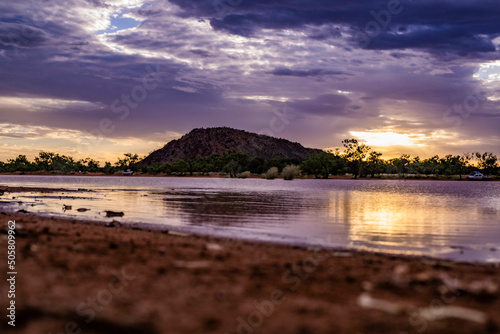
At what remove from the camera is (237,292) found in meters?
8.24

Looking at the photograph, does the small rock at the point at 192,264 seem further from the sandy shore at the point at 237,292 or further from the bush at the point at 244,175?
the bush at the point at 244,175

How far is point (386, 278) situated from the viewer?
1011 centimetres

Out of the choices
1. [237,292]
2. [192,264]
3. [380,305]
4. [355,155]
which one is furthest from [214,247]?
[355,155]

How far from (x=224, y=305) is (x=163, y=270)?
3191mm

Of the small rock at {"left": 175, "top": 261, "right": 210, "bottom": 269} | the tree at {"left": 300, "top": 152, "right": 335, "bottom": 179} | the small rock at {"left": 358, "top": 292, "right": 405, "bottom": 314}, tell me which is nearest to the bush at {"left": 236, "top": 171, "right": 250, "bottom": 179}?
the tree at {"left": 300, "top": 152, "right": 335, "bottom": 179}

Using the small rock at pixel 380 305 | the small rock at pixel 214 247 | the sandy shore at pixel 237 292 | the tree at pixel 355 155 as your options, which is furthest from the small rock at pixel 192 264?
the tree at pixel 355 155

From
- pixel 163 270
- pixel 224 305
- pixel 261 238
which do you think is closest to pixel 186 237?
pixel 261 238

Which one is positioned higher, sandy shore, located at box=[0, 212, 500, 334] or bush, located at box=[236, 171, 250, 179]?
bush, located at box=[236, 171, 250, 179]

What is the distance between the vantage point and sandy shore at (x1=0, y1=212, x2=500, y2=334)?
6.34 m

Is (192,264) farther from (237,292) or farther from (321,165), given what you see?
(321,165)

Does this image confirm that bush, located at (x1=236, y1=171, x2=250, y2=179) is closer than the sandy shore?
No

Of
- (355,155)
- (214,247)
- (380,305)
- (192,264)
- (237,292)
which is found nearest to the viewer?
(380,305)

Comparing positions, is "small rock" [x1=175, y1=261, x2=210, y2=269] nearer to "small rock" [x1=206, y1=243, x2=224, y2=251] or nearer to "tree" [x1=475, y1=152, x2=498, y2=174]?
"small rock" [x1=206, y1=243, x2=224, y2=251]

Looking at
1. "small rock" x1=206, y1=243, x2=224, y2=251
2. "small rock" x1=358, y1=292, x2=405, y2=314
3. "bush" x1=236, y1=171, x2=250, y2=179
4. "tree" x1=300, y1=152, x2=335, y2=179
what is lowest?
"small rock" x1=206, y1=243, x2=224, y2=251
